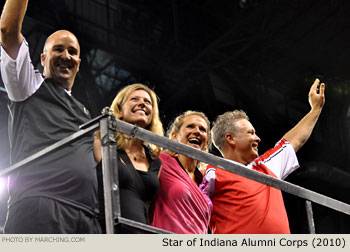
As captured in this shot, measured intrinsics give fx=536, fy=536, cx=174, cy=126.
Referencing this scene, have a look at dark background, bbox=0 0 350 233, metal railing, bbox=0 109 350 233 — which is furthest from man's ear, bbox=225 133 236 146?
dark background, bbox=0 0 350 233

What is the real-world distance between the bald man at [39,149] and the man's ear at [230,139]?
1.00m

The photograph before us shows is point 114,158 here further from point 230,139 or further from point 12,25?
point 230,139

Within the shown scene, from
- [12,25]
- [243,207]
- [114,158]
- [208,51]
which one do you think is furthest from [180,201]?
[208,51]

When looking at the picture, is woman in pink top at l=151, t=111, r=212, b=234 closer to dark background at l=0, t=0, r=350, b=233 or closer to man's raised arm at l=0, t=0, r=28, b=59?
man's raised arm at l=0, t=0, r=28, b=59

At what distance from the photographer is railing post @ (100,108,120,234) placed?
1.40 m

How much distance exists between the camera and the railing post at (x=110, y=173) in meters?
1.40

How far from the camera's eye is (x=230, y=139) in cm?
279

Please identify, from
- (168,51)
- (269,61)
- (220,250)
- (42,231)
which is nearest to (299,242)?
(220,250)

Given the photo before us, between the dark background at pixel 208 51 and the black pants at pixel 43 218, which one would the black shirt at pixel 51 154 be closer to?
the black pants at pixel 43 218

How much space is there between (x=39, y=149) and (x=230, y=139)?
48.6 inches

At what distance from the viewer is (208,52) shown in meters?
5.87

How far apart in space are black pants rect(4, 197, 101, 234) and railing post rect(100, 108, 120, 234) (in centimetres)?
34

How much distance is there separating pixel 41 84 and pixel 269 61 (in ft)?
15.3

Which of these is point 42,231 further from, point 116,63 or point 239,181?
point 116,63
